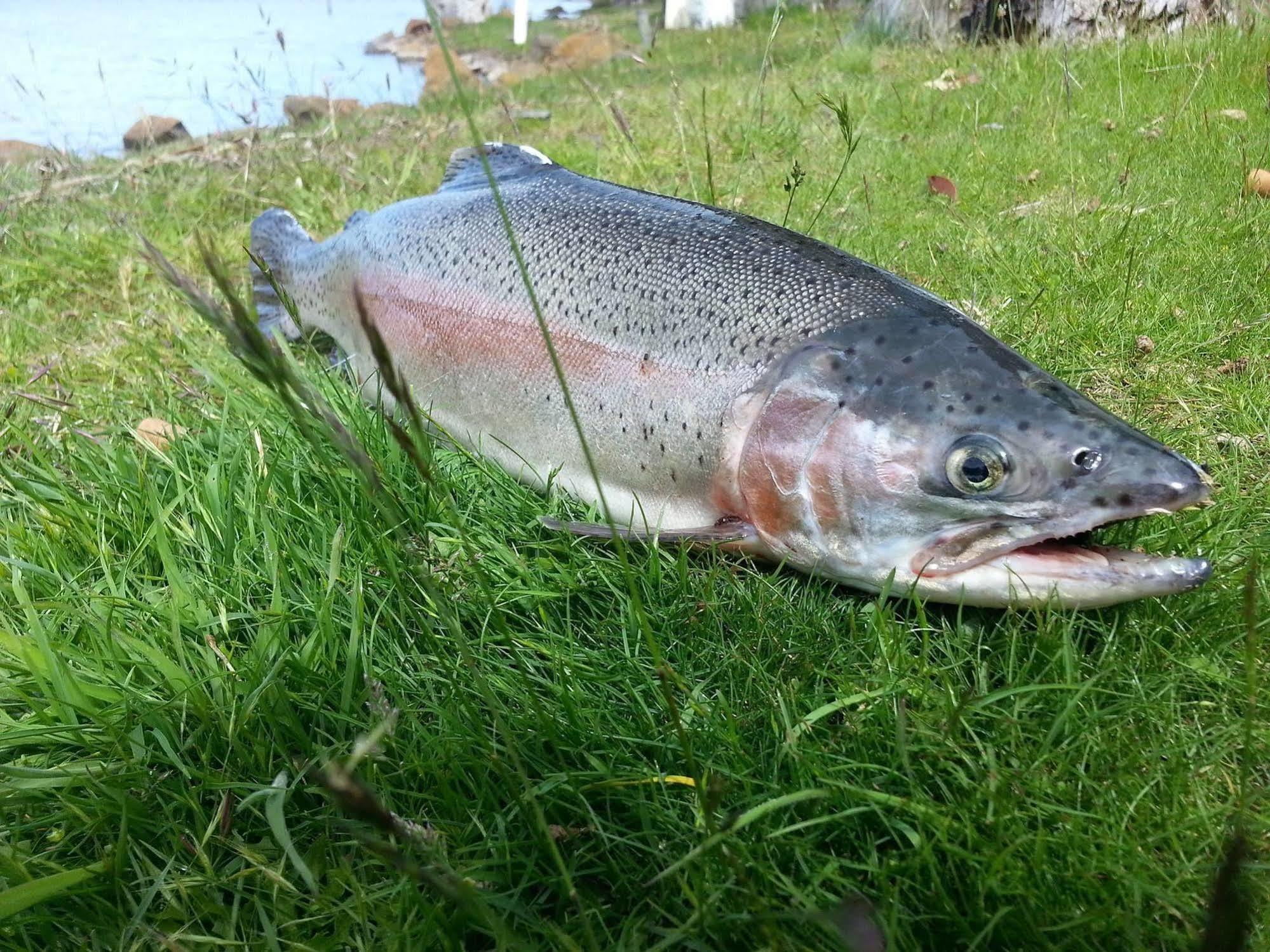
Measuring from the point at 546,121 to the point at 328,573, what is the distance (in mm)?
6582

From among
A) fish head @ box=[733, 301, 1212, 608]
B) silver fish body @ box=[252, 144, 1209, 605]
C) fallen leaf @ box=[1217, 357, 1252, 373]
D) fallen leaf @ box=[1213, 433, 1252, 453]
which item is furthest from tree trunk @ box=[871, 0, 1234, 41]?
fish head @ box=[733, 301, 1212, 608]

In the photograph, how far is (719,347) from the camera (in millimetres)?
2264

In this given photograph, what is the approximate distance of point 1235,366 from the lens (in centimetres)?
284

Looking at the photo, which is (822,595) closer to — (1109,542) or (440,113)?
(1109,542)

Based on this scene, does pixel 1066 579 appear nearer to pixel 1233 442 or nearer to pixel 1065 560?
pixel 1065 560

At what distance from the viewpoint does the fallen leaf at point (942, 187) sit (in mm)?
4426

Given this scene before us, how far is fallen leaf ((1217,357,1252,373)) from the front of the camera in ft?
9.26

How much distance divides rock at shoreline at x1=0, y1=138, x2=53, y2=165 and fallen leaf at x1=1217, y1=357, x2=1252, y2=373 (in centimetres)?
922

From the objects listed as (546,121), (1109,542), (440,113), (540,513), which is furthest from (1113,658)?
(440,113)

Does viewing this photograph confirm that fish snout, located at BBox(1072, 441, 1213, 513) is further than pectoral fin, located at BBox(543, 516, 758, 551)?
No

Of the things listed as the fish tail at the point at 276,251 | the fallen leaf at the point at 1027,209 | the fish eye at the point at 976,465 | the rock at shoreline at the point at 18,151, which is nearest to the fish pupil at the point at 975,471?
the fish eye at the point at 976,465

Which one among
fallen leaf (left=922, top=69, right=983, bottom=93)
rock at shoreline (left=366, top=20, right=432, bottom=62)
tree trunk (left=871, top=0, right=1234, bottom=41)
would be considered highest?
rock at shoreline (left=366, top=20, right=432, bottom=62)

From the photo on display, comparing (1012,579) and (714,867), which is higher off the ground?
(1012,579)

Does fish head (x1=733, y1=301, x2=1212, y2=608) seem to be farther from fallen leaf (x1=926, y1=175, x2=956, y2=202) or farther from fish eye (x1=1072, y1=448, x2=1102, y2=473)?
fallen leaf (x1=926, y1=175, x2=956, y2=202)
